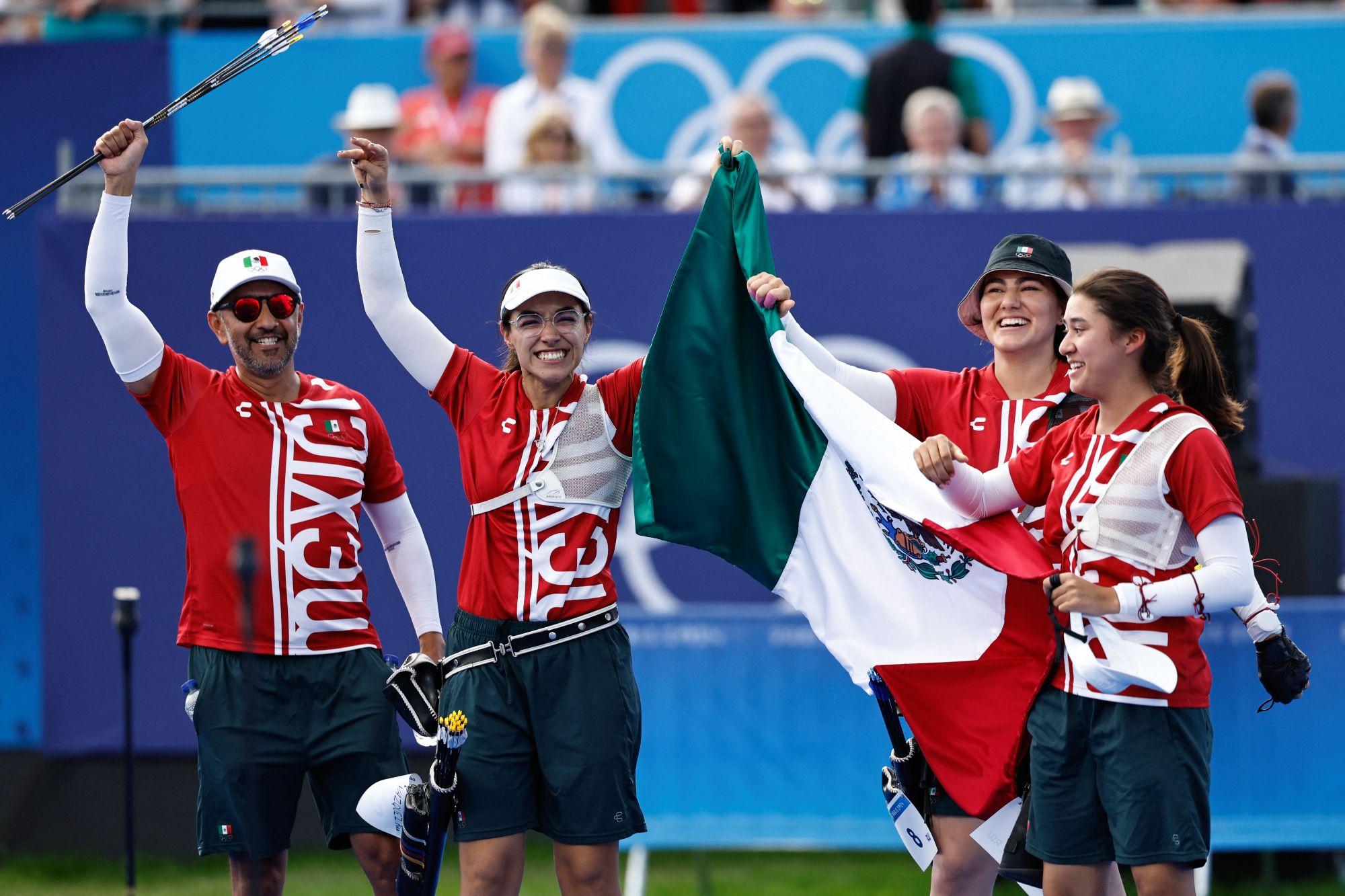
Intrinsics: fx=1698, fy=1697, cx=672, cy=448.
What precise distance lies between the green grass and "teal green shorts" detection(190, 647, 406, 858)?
2535mm

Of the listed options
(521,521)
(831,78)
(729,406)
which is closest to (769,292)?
(729,406)

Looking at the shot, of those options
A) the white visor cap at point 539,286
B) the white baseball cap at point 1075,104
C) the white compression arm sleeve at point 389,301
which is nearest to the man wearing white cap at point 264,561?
the white compression arm sleeve at point 389,301

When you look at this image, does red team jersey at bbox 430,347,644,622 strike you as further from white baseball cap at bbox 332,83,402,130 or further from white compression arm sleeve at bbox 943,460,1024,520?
white baseball cap at bbox 332,83,402,130

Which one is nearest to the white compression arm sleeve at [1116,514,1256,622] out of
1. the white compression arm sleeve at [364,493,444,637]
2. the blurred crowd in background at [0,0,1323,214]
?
the white compression arm sleeve at [364,493,444,637]

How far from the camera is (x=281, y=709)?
15.8 feet

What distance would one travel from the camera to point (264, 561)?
482 cm

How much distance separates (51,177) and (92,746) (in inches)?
111

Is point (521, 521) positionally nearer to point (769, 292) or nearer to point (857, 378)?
point (769, 292)

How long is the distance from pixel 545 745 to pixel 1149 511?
5.55 feet

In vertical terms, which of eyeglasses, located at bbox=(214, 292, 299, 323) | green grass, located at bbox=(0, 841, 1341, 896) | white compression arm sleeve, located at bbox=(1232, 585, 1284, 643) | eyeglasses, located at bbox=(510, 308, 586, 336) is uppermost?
eyeglasses, located at bbox=(214, 292, 299, 323)

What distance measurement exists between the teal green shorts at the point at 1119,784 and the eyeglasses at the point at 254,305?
2.41 meters

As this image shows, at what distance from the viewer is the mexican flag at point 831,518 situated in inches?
181

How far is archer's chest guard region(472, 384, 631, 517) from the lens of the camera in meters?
4.64

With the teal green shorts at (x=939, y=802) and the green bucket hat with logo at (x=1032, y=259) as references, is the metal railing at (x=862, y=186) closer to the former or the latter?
the green bucket hat with logo at (x=1032, y=259)
